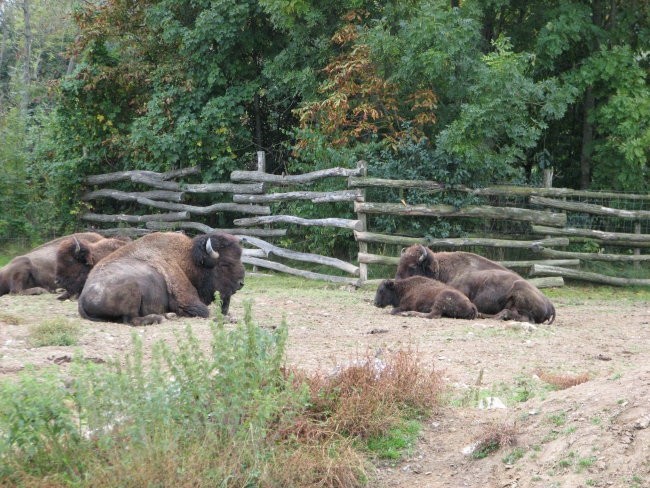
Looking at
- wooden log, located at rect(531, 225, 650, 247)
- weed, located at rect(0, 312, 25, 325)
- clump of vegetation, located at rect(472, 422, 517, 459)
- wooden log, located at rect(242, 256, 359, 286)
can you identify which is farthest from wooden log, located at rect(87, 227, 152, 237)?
clump of vegetation, located at rect(472, 422, 517, 459)

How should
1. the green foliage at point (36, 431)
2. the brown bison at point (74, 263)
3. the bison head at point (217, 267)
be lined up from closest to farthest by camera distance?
1. the green foliage at point (36, 431)
2. the bison head at point (217, 267)
3. the brown bison at point (74, 263)

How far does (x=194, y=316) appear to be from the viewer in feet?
39.9

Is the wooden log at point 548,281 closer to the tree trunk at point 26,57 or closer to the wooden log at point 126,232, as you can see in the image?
the wooden log at point 126,232

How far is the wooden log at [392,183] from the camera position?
1764 centimetres

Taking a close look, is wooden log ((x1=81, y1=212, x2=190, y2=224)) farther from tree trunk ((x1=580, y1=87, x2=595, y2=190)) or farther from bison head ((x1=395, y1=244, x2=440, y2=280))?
tree trunk ((x1=580, y1=87, x2=595, y2=190))

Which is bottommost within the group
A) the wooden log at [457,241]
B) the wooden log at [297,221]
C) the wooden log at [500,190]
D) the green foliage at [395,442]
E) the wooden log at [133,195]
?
the green foliage at [395,442]

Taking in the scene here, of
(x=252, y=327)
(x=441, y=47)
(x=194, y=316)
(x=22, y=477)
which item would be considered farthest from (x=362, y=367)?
(x=441, y=47)

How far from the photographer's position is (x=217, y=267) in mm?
12391

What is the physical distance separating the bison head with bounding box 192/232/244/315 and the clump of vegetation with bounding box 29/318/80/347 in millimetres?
2609

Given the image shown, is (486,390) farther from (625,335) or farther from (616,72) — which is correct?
(616,72)

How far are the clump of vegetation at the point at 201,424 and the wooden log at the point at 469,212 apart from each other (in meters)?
10.6

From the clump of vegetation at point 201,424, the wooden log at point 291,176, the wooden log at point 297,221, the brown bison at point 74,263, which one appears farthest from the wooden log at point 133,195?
the clump of vegetation at point 201,424

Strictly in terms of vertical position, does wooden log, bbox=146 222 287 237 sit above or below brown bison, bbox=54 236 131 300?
below

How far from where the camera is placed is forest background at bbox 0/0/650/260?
18.0 m
